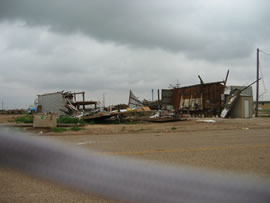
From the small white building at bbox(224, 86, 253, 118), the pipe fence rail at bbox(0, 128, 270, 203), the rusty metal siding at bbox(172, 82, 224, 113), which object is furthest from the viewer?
the rusty metal siding at bbox(172, 82, 224, 113)

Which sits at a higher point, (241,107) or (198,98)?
(198,98)

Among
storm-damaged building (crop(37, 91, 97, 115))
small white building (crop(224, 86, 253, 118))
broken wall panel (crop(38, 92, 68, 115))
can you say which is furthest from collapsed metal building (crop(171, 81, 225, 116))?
broken wall panel (crop(38, 92, 68, 115))

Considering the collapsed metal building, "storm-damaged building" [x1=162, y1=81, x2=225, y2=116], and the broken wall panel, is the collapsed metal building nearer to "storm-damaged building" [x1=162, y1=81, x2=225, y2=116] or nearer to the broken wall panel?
"storm-damaged building" [x1=162, y1=81, x2=225, y2=116]

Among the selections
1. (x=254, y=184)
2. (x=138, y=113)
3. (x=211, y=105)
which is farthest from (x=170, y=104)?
(x=254, y=184)

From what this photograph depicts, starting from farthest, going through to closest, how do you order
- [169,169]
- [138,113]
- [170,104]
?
[170,104], [138,113], [169,169]

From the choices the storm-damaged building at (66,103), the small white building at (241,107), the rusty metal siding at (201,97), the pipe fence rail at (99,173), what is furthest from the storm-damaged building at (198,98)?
the pipe fence rail at (99,173)

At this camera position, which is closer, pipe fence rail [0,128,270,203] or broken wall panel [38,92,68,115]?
pipe fence rail [0,128,270,203]

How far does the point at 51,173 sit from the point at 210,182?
73 cm

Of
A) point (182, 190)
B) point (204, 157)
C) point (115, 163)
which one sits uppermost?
point (115, 163)

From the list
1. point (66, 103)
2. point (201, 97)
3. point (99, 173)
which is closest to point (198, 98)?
point (201, 97)

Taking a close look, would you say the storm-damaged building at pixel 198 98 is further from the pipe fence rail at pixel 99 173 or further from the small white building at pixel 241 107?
the pipe fence rail at pixel 99 173

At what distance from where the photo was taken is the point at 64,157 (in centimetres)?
94

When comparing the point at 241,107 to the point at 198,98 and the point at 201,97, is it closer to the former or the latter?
the point at 201,97

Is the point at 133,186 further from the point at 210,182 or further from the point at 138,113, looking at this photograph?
the point at 138,113
